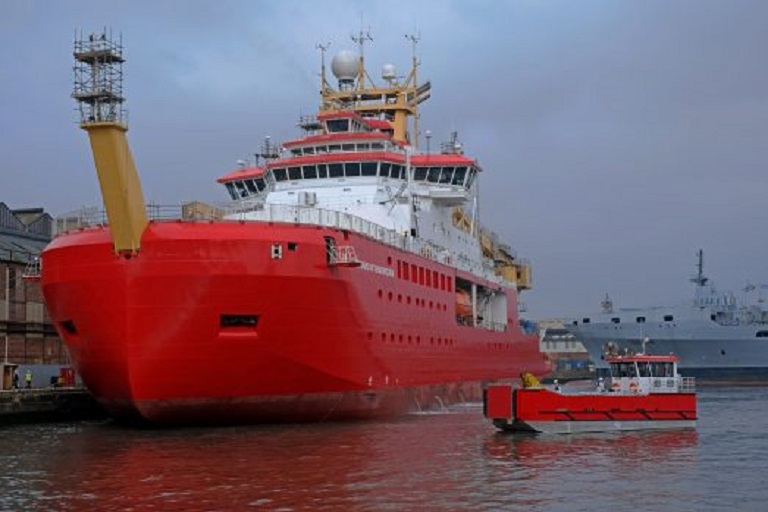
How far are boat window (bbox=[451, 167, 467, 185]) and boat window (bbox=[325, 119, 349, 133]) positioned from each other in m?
4.78

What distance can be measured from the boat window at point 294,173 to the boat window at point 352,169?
1784 millimetres

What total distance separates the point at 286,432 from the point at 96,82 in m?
10.3

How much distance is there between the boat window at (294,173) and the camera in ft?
125

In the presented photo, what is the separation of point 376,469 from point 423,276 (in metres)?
15.8

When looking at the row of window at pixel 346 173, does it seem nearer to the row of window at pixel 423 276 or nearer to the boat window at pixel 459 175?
the boat window at pixel 459 175

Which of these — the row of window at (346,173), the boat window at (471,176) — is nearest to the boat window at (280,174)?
the row of window at (346,173)

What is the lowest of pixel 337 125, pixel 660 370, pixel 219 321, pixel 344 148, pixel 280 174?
pixel 660 370

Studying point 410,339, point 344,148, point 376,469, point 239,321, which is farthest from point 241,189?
point 376,469

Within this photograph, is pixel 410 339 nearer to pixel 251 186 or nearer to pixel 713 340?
pixel 251 186

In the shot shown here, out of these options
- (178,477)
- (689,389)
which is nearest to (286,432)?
(178,477)

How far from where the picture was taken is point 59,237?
2878 cm

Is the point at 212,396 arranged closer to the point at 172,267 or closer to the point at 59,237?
the point at 172,267

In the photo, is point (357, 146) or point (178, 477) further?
point (357, 146)

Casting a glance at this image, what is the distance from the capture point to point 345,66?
156 feet
